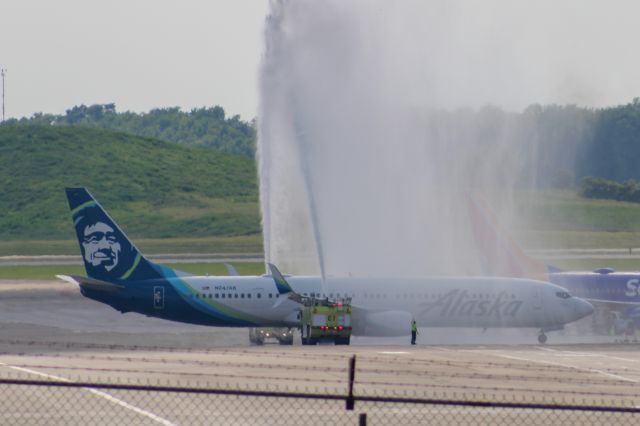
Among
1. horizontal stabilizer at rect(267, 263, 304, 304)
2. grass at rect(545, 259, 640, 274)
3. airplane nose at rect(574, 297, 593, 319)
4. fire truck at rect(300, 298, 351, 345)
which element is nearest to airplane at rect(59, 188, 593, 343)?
horizontal stabilizer at rect(267, 263, 304, 304)

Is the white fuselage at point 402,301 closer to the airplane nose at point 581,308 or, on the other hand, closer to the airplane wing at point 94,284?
the airplane nose at point 581,308

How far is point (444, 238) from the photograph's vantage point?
250ft

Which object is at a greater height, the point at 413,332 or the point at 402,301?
the point at 402,301

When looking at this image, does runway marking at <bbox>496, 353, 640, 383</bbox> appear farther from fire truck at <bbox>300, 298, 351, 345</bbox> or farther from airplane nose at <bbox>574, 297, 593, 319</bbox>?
airplane nose at <bbox>574, 297, 593, 319</bbox>

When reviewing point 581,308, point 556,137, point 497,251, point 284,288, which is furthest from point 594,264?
point 284,288

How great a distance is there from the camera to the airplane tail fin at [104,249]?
5853 cm

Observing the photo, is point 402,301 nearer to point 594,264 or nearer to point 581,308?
point 581,308

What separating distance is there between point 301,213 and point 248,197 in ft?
333

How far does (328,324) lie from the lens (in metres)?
54.3

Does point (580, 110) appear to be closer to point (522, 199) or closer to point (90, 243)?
point (522, 199)

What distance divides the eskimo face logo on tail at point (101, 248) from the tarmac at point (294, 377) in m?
3.71

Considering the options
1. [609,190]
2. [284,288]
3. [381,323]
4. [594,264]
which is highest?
[609,190]

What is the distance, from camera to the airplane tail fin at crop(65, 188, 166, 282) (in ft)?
192

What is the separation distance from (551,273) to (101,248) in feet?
99.5
